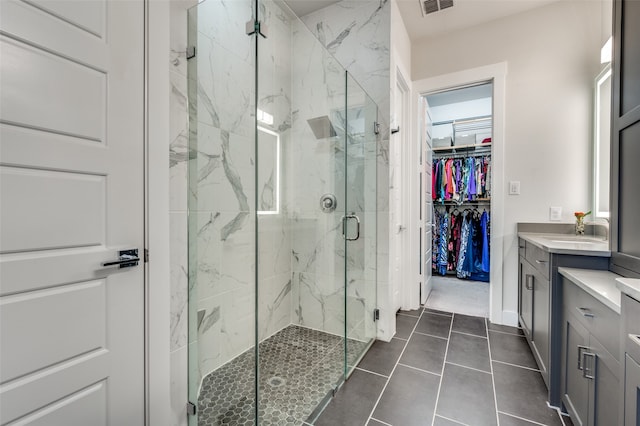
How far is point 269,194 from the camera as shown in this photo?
208 centimetres

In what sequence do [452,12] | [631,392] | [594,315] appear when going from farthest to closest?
[452,12], [594,315], [631,392]

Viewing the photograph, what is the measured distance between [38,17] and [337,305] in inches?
84.0

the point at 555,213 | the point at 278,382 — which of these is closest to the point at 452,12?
the point at 555,213

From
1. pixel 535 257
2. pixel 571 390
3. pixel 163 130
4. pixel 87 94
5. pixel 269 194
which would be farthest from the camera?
pixel 269 194

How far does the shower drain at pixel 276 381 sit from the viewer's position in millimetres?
1640

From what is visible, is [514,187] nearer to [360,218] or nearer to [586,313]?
[360,218]

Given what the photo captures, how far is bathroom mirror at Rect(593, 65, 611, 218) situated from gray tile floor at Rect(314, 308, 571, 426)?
4.33 feet

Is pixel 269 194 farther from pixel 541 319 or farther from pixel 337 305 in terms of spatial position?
pixel 541 319

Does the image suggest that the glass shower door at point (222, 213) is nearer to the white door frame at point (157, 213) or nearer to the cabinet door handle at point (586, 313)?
the white door frame at point (157, 213)

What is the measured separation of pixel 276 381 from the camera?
1676 millimetres

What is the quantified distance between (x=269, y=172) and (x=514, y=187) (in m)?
2.32

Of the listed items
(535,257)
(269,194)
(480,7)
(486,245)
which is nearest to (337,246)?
(269,194)

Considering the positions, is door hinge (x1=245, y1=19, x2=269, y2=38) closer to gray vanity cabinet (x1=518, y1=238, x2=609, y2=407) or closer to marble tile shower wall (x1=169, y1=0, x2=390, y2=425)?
marble tile shower wall (x1=169, y1=0, x2=390, y2=425)

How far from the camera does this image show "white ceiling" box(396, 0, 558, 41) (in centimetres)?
244
